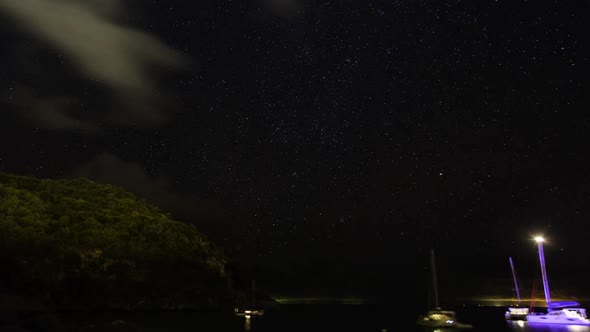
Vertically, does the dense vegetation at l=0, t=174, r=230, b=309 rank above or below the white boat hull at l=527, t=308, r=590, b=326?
above

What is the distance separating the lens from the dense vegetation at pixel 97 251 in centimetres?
11550

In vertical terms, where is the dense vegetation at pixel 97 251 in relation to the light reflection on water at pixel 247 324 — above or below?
above

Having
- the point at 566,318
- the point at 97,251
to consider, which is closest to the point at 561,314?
the point at 566,318

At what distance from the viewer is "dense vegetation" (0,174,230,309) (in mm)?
115500

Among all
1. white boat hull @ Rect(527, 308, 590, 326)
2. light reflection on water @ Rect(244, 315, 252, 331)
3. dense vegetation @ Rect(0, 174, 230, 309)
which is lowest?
light reflection on water @ Rect(244, 315, 252, 331)

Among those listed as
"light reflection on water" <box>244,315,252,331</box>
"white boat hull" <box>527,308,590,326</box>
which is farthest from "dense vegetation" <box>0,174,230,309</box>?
"white boat hull" <box>527,308,590,326</box>

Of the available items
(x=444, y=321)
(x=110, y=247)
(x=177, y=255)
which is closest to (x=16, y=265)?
(x=110, y=247)

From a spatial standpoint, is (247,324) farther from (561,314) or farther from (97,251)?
(561,314)

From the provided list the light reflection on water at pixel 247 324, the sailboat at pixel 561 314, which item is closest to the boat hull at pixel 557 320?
the sailboat at pixel 561 314

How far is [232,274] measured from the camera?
184 meters

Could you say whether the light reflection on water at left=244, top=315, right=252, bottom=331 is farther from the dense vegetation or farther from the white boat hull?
the white boat hull

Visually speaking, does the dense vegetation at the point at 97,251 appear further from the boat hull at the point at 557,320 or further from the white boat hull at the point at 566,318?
the white boat hull at the point at 566,318

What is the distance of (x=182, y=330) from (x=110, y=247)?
59.4 metres

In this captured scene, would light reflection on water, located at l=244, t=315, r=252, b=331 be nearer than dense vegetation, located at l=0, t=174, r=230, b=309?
Yes
